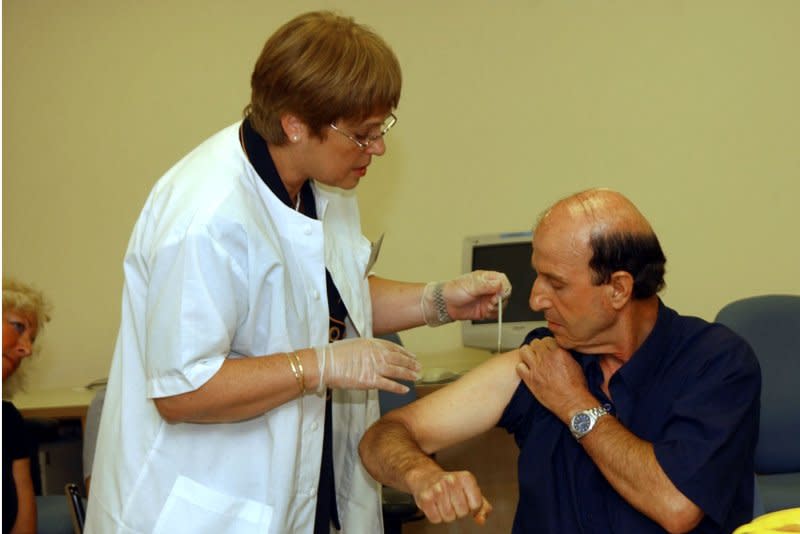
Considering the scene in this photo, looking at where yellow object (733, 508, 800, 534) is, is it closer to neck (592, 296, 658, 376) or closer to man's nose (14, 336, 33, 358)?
neck (592, 296, 658, 376)

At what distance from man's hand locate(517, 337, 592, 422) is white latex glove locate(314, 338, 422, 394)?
0.25 meters

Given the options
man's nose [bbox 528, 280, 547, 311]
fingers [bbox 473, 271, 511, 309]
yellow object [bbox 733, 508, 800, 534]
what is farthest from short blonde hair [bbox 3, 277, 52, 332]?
yellow object [bbox 733, 508, 800, 534]

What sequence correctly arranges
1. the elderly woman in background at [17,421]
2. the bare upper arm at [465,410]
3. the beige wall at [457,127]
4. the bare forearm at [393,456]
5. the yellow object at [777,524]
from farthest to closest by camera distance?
1. the beige wall at [457,127]
2. the elderly woman in background at [17,421]
3. the bare upper arm at [465,410]
4. the bare forearm at [393,456]
5. the yellow object at [777,524]

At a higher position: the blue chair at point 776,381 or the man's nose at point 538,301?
the man's nose at point 538,301

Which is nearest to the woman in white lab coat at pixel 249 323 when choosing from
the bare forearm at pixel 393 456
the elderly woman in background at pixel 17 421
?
the bare forearm at pixel 393 456

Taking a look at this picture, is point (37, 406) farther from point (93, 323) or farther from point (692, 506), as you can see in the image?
point (692, 506)

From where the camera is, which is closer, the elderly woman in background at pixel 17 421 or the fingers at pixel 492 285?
the fingers at pixel 492 285

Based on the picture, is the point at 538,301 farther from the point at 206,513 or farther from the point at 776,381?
the point at 776,381

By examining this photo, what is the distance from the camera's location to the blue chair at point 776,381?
2.98m

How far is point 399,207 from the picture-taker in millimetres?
4129

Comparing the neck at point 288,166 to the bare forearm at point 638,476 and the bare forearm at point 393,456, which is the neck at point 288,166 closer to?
the bare forearm at point 393,456

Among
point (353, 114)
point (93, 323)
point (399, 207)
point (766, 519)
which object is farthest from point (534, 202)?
point (766, 519)

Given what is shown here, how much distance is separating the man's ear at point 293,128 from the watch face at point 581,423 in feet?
2.20

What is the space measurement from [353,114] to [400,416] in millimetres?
596
